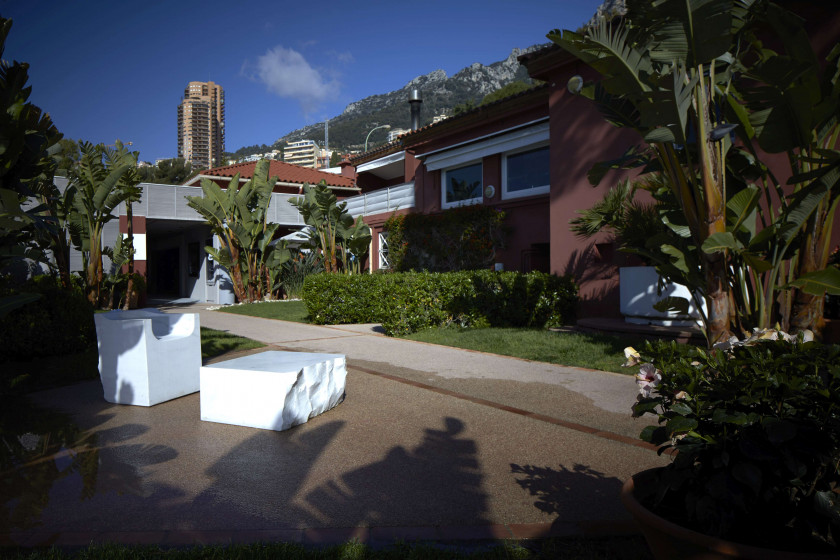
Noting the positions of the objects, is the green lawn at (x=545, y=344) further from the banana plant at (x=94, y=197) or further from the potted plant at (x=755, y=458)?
the banana plant at (x=94, y=197)

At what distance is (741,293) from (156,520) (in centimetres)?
429

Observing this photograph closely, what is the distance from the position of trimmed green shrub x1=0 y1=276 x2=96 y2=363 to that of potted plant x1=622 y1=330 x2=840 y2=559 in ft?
26.9

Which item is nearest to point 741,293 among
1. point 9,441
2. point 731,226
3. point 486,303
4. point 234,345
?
point 731,226

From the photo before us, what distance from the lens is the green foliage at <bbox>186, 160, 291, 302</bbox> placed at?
18000mm

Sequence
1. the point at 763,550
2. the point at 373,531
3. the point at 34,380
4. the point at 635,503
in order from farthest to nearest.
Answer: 1. the point at 34,380
2. the point at 373,531
3. the point at 635,503
4. the point at 763,550

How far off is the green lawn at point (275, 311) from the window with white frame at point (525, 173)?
21.8 feet

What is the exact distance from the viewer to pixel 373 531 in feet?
9.07

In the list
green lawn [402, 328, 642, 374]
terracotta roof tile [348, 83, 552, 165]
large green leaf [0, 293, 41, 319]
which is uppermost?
terracotta roof tile [348, 83, 552, 165]

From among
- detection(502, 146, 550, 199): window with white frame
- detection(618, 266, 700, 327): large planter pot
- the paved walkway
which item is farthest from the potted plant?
detection(502, 146, 550, 199): window with white frame

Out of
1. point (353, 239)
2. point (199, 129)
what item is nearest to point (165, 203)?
point (353, 239)

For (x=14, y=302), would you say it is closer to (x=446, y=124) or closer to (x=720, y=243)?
(x=720, y=243)

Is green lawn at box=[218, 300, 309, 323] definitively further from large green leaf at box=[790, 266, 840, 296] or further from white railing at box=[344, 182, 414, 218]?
large green leaf at box=[790, 266, 840, 296]

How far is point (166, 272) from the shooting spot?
31.0 m

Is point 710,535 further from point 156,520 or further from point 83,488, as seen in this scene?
point 83,488
